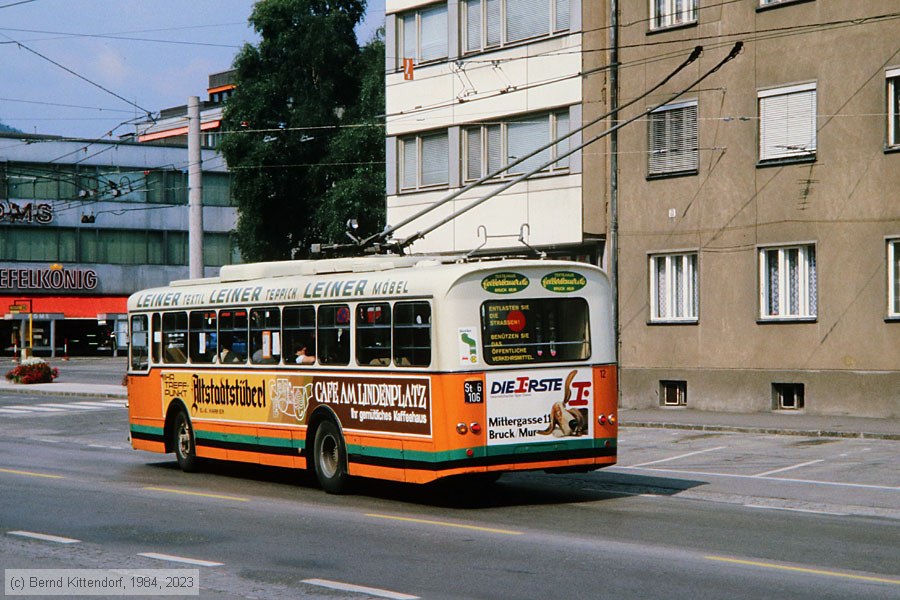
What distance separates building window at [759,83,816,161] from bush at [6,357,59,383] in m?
28.9

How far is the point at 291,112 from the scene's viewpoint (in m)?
58.2

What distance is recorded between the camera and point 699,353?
30.1 metres

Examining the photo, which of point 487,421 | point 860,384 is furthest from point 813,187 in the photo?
point 487,421

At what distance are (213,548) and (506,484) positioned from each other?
6.60 meters

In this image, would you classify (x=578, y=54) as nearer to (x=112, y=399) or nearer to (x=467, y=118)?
(x=467, y=118)

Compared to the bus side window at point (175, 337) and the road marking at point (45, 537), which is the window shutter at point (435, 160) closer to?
the bus side window at point (175, 337)

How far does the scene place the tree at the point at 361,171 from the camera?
53312 millimetres

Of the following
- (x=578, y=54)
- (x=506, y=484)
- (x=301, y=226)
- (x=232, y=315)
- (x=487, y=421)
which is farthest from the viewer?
(x=301, y=226)

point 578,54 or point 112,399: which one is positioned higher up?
point 578,54

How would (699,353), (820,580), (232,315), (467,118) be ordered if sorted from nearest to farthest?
(820,580), (232,315), (699,353), (467,118)

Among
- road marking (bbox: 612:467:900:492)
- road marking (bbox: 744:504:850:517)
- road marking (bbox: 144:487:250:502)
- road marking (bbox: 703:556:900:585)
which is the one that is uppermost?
road marking (bbox: 703:556:900:585)

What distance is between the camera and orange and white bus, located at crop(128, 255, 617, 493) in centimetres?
1525

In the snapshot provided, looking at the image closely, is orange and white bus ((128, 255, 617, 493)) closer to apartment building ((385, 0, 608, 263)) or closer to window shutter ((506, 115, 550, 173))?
apartment building ((385, 0, 608, 263))

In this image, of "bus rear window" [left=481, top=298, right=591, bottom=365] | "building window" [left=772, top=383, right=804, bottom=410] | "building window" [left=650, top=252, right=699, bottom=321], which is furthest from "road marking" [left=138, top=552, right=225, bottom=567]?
"building window" [left=650, top=252, right=699, bottom=321]
